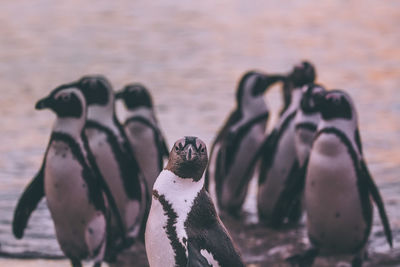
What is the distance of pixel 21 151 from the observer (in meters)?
8.35

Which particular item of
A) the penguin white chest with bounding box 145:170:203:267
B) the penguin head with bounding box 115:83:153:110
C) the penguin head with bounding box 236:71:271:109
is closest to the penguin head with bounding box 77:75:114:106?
the penguin head with bounding box 115:83:153:110

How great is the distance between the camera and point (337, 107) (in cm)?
530

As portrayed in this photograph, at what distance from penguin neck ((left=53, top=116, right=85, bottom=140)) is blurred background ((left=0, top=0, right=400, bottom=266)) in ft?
3.08

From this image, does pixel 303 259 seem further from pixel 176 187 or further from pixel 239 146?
pixel 176 187

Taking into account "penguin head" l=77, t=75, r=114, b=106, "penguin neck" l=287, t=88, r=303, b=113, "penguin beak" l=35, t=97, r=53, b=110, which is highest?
"penguin beak" l=35, t=97, r=53, b=110

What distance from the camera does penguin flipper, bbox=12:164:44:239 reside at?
5.29 metres

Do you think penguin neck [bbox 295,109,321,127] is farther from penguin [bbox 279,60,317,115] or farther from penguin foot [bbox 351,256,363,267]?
penguin foot [bbox 351,256,363,267]

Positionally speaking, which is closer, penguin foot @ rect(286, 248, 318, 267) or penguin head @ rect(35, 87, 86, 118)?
penguin head @ rect(35, 87, 86, 118)

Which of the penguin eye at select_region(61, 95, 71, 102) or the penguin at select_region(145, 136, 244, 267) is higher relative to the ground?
the penguin eye at select_region(61, 95, 71, 102)

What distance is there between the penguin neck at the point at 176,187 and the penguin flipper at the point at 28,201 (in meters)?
1.71

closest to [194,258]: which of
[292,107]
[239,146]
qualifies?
[292,107]

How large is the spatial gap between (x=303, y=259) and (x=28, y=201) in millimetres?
1613

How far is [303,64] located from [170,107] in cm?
365

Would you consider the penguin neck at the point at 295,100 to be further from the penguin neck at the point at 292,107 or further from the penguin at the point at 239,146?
the penguin at the point at 239,146
